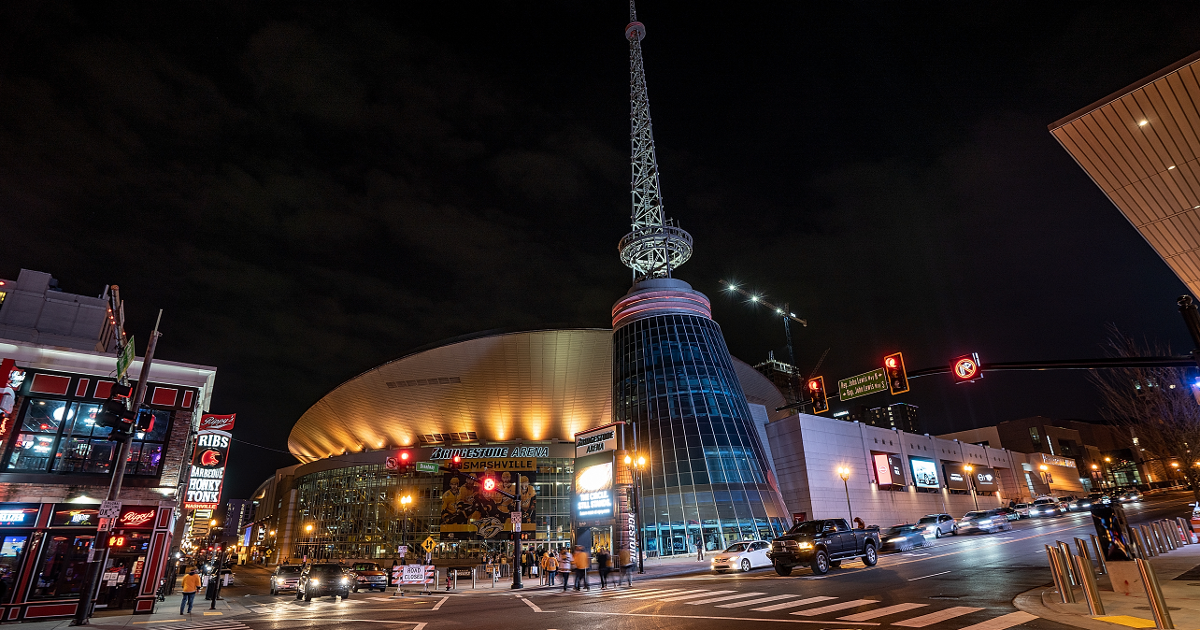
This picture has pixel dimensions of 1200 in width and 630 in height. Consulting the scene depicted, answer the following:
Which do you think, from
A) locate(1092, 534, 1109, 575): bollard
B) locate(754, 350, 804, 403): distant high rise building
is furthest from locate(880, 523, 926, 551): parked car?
locate(754, 350, 804, 403): distant high rise building

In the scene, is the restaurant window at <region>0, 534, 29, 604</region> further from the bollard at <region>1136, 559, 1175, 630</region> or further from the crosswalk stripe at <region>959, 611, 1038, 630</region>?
the bollard at <region>1136, 559, 1175, 630</region>

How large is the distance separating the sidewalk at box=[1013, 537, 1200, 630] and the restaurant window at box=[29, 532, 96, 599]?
2705cm

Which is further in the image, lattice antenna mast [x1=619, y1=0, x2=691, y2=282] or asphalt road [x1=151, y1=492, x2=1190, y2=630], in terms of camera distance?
lattice antenna mast [x1=619, y1=0, x2=691, y2=282]

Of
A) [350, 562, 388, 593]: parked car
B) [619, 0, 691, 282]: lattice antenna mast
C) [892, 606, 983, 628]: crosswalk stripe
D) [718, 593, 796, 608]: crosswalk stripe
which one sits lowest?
[350, 562, 388, 593]: parked car

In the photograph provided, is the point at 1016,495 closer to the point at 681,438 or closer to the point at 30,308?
the point at 681,438

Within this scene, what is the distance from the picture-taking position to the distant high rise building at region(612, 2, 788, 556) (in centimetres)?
3947

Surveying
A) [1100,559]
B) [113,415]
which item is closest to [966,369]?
[1100,559]

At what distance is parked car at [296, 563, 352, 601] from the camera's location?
2484cm

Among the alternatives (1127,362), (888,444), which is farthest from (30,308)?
(888,444)

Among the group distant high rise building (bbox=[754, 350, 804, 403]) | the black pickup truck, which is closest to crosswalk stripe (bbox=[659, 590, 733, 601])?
the black pickup truck

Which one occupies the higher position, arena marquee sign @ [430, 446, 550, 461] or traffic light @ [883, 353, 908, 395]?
arena marquee sign @ [430, 446, 550, 461]

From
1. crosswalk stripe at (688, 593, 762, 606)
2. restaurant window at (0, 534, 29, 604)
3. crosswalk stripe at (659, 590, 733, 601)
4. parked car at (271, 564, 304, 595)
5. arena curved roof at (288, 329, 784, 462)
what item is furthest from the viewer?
arena curved roof at (288, 329, 784, 462)

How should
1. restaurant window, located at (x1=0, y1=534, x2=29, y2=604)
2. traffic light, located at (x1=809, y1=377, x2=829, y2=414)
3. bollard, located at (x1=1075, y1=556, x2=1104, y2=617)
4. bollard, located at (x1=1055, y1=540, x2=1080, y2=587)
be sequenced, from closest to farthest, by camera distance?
1. bollard, located at (x1=1075, y1=556, x2=1104, y2=617)
2. bollard, located at (x1=1055, y1=540, x2=1080, y2=587)
3. restaurant window, located at (x1=0, y1=534, x2=29, y2=604)
4. traffic light, located at (x1=809, y1=377, x2=829, y2=414)

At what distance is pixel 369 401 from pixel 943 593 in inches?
2749
